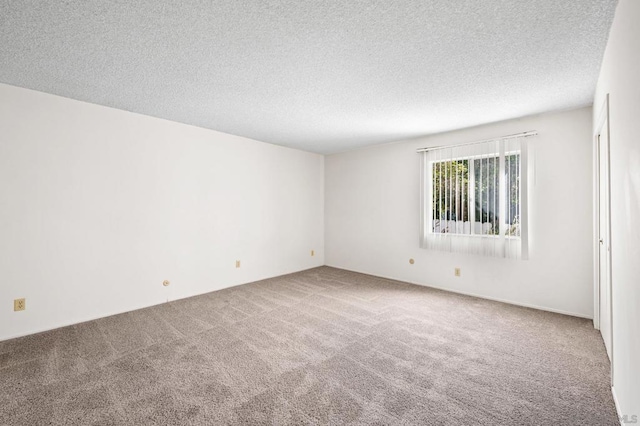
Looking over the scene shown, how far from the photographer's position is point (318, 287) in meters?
4.55

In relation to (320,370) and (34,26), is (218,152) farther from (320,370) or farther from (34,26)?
(320,370)

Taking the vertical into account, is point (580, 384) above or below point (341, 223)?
below

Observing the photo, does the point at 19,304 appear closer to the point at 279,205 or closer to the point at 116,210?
the point at 116,210

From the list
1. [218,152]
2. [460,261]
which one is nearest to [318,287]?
[460,261]

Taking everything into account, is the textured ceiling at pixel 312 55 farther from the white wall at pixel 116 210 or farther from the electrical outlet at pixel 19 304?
the electrical outlet at pixel 19 304

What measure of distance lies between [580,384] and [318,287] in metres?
3.15

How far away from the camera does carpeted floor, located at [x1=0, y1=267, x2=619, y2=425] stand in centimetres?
Answer: 176

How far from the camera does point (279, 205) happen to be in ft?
17.7

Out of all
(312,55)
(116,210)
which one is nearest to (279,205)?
(116,210)

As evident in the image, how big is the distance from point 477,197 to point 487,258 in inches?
34.4

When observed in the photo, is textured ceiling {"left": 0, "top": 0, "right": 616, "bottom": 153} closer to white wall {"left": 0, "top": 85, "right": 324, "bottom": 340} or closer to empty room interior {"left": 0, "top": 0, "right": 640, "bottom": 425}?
empty room interior {"left": 0, "top": 0, "right": 640, "bottom": 425}

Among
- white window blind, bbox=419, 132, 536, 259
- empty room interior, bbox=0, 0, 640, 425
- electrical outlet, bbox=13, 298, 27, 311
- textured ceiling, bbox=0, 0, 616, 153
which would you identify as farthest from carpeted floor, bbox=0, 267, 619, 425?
textured ceiling, bbox=0, 0, 616, 153

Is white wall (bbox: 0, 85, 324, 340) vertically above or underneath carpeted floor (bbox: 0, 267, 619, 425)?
above

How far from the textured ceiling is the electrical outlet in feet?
7.03
